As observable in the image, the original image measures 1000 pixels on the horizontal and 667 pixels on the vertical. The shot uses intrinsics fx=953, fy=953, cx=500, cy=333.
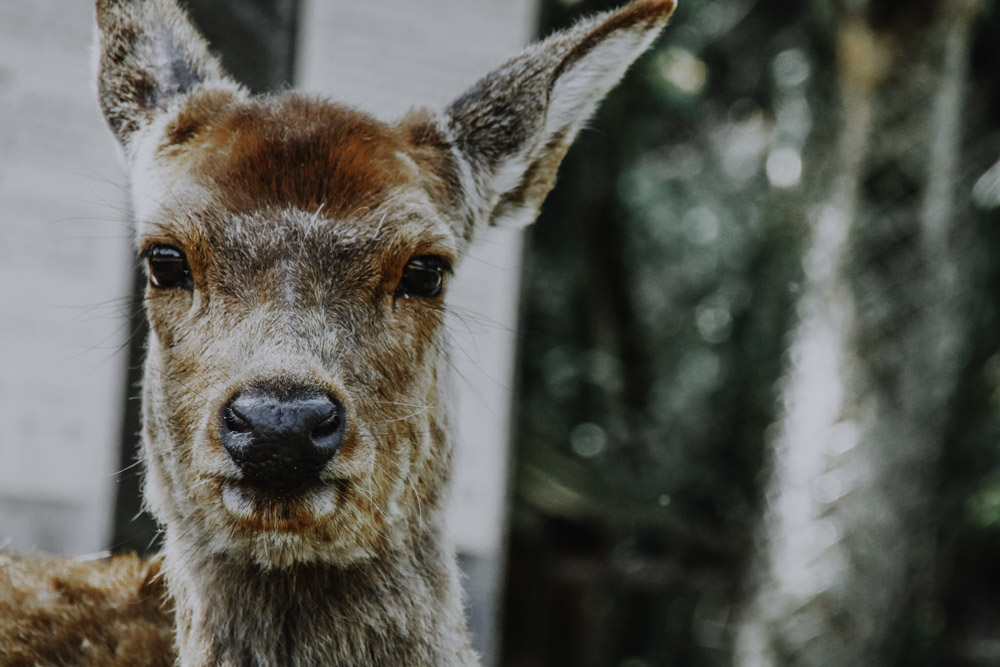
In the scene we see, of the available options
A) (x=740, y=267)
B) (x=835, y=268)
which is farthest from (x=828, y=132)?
(x=740, y=267)

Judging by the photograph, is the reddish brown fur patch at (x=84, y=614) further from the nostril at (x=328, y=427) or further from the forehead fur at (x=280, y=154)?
the forehead fur at (x=280, y=154)

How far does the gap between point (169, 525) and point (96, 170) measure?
34.9 inches

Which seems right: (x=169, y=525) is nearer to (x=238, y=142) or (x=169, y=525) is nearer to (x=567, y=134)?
(x=238, y=142)

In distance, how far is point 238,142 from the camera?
5.47ft

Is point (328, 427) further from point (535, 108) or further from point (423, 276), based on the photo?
point (535, 108)

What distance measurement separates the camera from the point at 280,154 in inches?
65.3

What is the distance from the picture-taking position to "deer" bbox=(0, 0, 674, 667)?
156 centimetres

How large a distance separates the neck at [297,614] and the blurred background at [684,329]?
0.35m

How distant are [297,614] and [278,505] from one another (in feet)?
1.13

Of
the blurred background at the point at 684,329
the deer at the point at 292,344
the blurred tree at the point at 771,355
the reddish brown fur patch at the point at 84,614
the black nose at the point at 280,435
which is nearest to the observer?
the black nose at the point at 280,435

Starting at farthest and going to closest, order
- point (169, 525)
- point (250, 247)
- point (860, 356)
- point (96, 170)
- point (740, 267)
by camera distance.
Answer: point (740, 267) → point (860, 356) → point (96, 170) → point (169, 525) → point (250, 247)

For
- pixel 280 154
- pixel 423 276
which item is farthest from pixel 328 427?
pixel 280 154

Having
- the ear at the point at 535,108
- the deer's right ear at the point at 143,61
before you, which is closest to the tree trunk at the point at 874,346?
the ear at the point at 535,108

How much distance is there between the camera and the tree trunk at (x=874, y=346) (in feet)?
16.4
